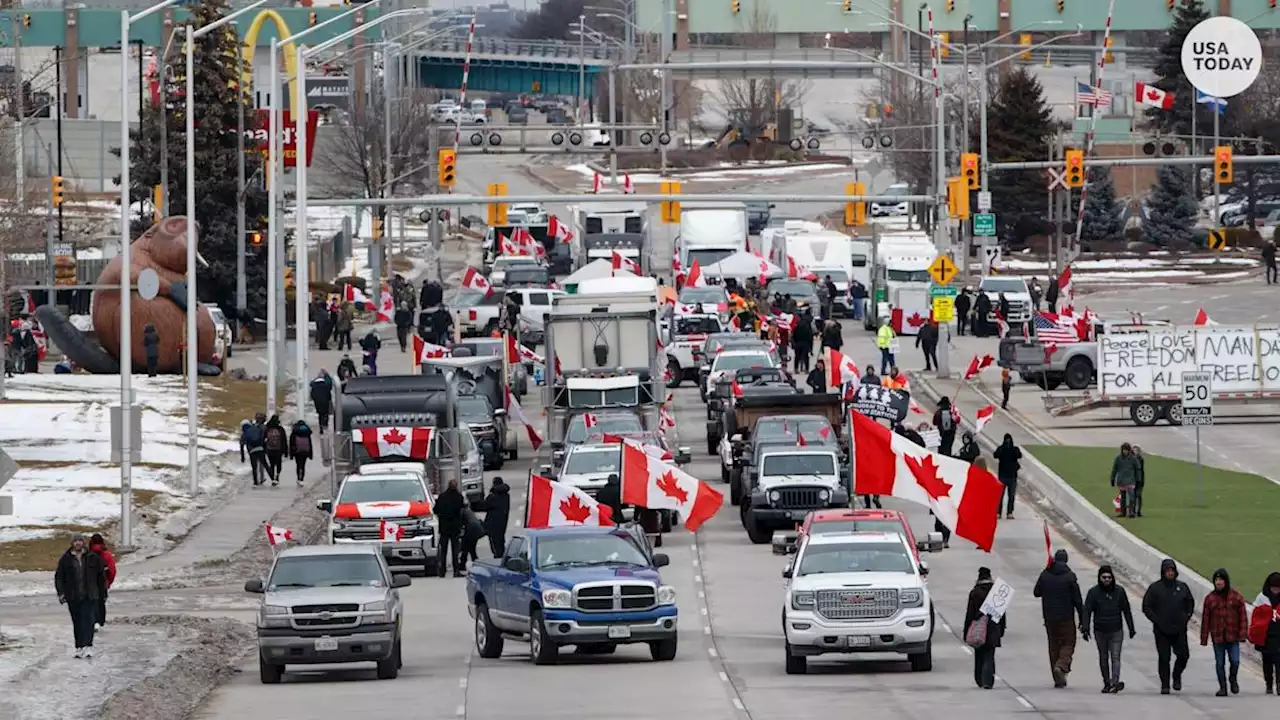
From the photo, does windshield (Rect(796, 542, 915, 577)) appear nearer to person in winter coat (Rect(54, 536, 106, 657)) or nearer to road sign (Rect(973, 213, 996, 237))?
person in winter coat (Rect(54, 536, 106, 657))

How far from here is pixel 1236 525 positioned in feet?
127

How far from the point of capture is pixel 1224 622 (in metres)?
24.3

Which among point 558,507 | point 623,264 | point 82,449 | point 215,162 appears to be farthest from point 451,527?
point 623,264

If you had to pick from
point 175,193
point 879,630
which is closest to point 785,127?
point 175,193

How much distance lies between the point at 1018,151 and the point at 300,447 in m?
62.8

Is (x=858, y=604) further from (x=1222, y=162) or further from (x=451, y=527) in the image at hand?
(x=1222, y=162)

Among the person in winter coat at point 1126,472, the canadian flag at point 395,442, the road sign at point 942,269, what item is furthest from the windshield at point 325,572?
the road sign at point 942,269

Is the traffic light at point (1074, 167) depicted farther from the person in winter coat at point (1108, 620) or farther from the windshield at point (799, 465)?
the person in winter coat at point (1108, 620)

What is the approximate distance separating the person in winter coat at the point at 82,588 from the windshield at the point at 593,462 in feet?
41.2

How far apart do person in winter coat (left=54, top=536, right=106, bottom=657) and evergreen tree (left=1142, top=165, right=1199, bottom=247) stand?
80140mm

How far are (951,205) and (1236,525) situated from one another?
27.1 metres

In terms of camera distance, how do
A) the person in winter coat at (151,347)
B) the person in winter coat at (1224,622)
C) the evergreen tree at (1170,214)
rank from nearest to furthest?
the person in winter coat at (1224,622) → the person in winter coat at (151,347) → the evergreen tree at (1170,214)

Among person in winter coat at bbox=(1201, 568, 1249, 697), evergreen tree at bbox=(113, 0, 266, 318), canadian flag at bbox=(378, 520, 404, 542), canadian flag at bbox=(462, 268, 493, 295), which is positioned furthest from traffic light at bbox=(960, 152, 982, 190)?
person in winter coat at bbox=(1201, 568, 1249, 697)

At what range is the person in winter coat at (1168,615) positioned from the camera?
80.6 ft
